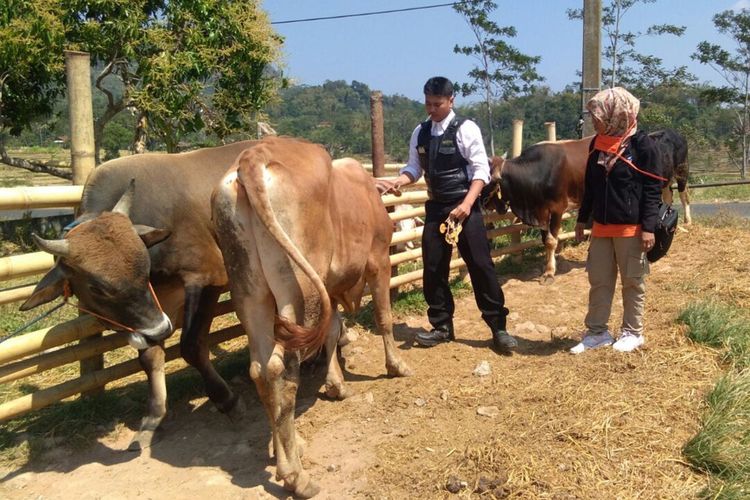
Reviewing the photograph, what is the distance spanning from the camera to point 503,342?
5.28 m

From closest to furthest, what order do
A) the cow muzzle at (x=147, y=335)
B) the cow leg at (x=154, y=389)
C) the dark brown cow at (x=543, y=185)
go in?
the cow muzzle at (x=147, y=335)
the cow leg at (x=154, y=389)
the dark brown cow at (x=543, y=185)

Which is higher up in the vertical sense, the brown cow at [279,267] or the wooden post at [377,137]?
the wooden post at [377,137]

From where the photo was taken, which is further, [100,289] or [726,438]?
[100,289]

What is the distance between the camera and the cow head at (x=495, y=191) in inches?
334

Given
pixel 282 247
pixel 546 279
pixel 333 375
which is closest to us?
pixel 282 247

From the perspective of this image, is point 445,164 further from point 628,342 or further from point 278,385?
point 278,385

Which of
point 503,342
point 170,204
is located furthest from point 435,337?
point 170,204

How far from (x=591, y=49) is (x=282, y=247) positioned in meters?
7.85

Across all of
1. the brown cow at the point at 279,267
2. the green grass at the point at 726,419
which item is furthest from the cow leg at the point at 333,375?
the green grass at the point at 726,419

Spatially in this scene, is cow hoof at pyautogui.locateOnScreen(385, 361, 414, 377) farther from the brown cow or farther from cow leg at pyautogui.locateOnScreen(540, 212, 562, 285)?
cow leg at pyautogui.locateOnScreen(540, 212, 562, 285)

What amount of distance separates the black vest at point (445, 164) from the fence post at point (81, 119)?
2.54 m

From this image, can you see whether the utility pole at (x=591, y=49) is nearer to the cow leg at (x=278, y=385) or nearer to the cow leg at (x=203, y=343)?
the cow leg at (x=203, y=343)

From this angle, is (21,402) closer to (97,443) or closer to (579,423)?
(97,443)

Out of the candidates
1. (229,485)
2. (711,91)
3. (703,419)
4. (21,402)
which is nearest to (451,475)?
(229,485)
